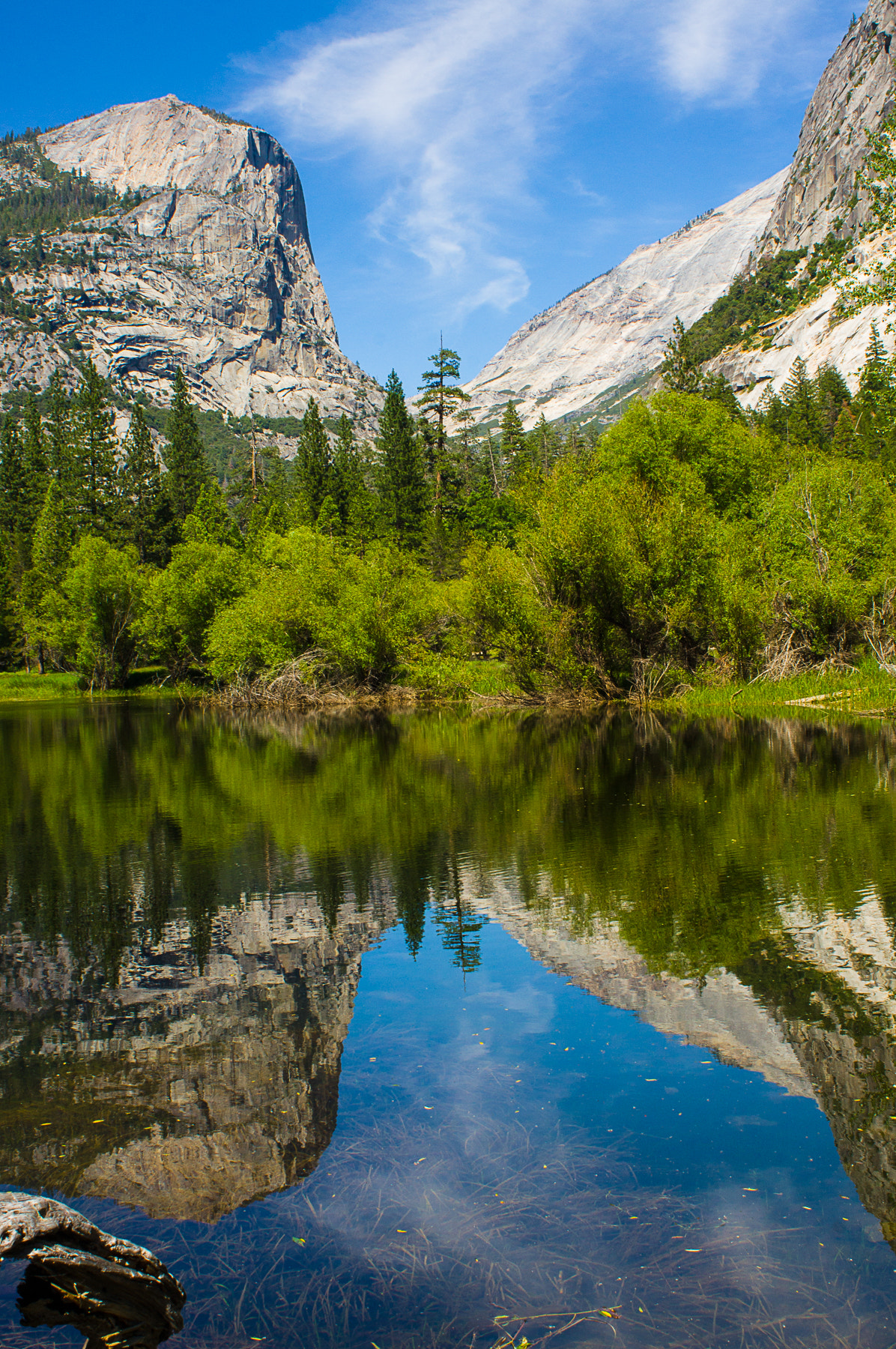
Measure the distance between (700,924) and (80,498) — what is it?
8807 cm

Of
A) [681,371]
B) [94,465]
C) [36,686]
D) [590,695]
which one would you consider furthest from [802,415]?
[36,686]

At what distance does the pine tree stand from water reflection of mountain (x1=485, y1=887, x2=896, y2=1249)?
83.2m

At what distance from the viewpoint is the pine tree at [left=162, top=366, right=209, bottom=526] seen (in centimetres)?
8838

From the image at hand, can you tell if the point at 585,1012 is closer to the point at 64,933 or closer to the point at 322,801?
the point at 64,933

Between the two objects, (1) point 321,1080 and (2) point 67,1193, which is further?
(1) point 321,1080

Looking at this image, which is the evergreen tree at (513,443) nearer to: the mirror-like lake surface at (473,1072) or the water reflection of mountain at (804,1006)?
the mirror-like lake surface at (473,1072)

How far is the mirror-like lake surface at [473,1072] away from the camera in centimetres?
396

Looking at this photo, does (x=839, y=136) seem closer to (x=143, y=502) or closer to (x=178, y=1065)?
(x=143, y=502)

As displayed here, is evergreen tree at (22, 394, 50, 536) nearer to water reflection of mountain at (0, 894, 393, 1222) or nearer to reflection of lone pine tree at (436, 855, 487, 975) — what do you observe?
water reflection of mountain at (0, 894, 393, 1222)

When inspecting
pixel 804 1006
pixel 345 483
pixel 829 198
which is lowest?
pixel 804 1006

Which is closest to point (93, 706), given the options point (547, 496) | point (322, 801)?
point (547, 496)

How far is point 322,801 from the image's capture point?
55.4 feet

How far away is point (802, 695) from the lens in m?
34.1

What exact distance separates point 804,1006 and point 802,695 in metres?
29.6
